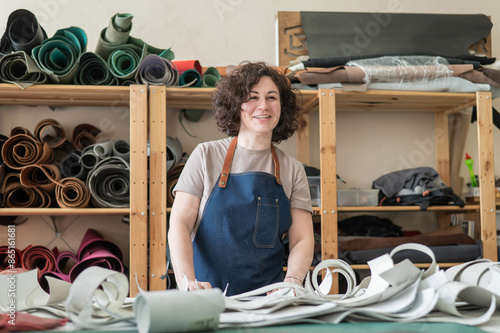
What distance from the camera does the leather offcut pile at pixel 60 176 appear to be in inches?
105

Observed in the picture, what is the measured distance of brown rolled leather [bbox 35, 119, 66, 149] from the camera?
9.52 ft

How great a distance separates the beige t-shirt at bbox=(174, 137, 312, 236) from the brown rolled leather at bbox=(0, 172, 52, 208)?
1.13m

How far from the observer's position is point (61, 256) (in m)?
2.82

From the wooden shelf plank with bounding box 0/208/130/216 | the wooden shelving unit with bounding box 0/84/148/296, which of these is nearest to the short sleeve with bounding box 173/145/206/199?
the wooden shelving unit with bounding box 0/84/148/296

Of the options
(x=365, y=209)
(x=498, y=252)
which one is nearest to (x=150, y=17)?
(x=365, y=209)

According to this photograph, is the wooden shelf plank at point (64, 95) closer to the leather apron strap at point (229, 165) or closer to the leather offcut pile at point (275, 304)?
the leather apron strap at point (229, 165)

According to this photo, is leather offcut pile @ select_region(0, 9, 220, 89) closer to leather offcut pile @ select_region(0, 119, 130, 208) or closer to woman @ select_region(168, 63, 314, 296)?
leather offcut pile @ select_region(0, 119, 130, 208)

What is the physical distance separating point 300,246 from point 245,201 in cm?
26

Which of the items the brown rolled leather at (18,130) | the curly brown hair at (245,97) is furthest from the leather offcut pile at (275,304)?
the brown rolled leather at (18,130)

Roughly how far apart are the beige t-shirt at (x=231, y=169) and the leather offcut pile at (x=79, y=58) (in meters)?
0.87

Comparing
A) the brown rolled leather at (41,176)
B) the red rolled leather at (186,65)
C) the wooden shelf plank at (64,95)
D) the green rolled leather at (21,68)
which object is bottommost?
the brown rolled leather at (41,176)

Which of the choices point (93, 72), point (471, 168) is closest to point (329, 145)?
point (471, 168)

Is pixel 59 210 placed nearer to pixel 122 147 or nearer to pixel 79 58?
pixel 122 147

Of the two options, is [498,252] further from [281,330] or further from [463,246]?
[281,330]
